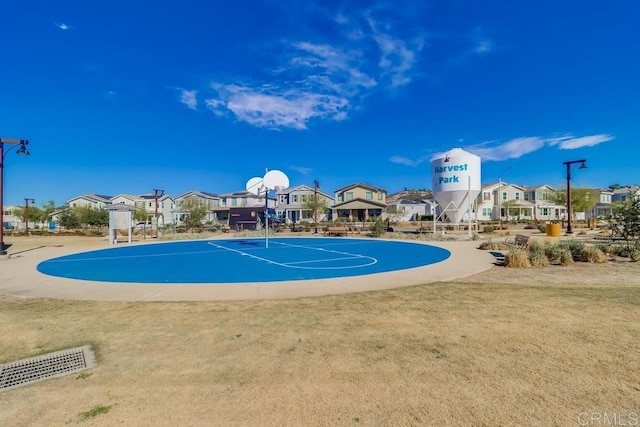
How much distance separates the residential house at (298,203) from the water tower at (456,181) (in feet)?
85.3

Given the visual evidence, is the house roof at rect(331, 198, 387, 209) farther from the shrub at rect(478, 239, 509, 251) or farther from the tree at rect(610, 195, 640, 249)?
the tree at rect(610, 195, 640, 249)

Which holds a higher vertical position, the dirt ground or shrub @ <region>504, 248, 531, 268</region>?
shrub @ <region>504, 248, 531, 268</region>

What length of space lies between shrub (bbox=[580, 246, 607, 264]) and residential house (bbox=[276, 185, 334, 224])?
4249cm

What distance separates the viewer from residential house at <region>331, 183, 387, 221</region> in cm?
5407

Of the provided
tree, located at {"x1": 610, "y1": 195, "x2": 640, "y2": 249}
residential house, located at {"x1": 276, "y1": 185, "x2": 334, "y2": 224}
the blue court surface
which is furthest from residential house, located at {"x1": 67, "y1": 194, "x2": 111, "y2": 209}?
tree, located at {"x1": 610, "y1": 195, "x2": 640, "y2": 249}

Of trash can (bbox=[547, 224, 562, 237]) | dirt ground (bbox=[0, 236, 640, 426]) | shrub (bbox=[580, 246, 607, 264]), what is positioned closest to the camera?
dirt ground (bbox=[0, 236, 640, 426])

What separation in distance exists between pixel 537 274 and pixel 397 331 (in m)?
7.62

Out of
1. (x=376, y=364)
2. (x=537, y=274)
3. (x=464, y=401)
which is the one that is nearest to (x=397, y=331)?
(x=376, y=364)

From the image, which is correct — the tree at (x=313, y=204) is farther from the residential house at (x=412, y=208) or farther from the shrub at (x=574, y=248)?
the shrub at (x=574, y=248)

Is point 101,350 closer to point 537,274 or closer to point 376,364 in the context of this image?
point 376,364

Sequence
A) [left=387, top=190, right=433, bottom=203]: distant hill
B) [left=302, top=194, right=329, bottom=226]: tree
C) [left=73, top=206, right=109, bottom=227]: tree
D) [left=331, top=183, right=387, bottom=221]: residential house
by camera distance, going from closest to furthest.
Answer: [left=73, top=206, right=109, bottom=227]: tree
[left=302, top=194, right=329, bottom=226]: tree
[left=331, top=183, right=387, bottom=221]: residential house
[left=387, top=190, right=433, bottom=203]: distant hill

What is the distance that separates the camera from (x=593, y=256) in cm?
1240

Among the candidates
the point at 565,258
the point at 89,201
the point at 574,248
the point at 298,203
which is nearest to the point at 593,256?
the point at 574,248

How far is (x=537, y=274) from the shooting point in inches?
402
